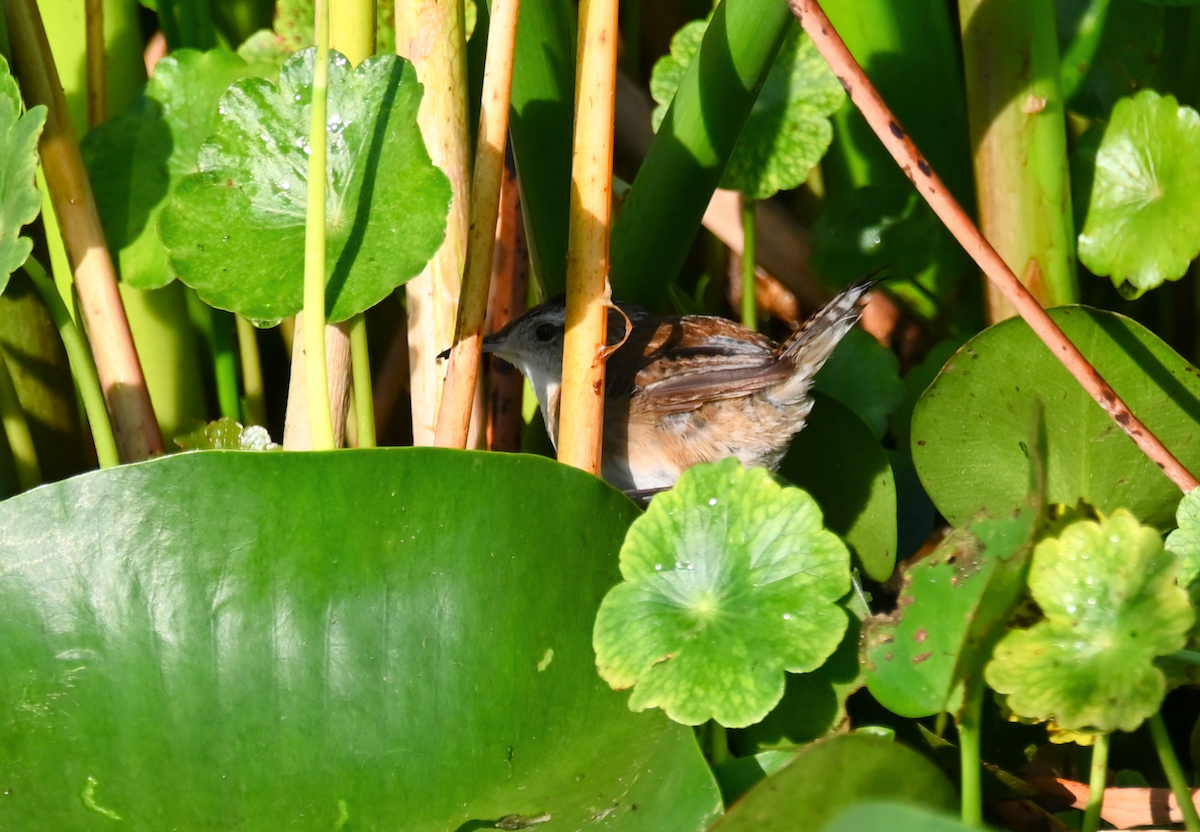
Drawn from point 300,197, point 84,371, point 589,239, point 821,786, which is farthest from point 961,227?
point 84,371

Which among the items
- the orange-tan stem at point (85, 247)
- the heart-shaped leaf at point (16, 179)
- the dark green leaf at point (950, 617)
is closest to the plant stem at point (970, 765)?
the dark green leaf at point (950, 617)

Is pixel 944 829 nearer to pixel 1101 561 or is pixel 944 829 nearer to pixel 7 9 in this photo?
pixel 1101 561

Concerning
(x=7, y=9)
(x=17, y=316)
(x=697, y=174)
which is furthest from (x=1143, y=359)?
(x=17, y=316)

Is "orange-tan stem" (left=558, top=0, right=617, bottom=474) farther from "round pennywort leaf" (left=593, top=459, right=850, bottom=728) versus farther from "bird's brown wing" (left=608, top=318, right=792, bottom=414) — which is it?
"bird's brown wing" (left=608, top=318, right=792, bottom=414)

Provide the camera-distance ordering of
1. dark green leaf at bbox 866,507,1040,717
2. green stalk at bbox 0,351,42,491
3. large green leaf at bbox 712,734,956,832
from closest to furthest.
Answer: large green leaf at bbox 712,734,956,832, dark green leaf at bbox 866,507,1040,717, green stalk at bbox 0,351,42,491

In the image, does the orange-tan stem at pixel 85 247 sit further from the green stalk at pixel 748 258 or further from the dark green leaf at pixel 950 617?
the dark green leaf at pixel 950 617

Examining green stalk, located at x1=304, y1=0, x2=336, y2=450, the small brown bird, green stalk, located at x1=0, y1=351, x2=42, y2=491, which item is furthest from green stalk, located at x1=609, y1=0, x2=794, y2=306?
green stalk, located at x1=0, y1=351, x2=42, y2=491
